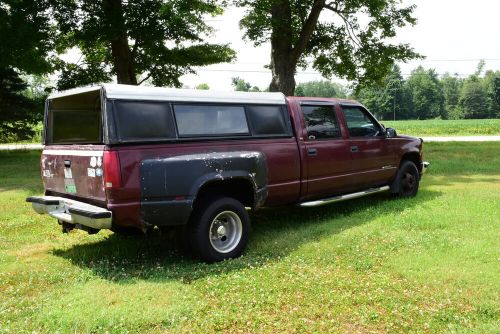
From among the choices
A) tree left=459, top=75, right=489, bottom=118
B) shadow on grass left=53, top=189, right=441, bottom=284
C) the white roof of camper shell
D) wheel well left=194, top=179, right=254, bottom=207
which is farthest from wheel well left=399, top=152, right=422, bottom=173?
tree left=459, top=75, right=489, bottom=118

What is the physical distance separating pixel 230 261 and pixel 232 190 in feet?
3.05

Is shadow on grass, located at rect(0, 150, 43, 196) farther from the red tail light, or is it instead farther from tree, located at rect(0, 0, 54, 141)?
the red tail light

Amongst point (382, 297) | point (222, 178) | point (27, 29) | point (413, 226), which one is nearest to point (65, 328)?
point (222, 178)

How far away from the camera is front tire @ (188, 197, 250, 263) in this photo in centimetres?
504

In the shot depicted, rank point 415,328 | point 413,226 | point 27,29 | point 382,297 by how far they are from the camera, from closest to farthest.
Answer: point 415,328 → point 382,297 → point 413,226 → point 27,29

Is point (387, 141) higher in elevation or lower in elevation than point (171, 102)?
lower

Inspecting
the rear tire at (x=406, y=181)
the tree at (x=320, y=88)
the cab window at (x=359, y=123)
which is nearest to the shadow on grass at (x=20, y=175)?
the cab window at (x=359, y=123)

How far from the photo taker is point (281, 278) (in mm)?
4633

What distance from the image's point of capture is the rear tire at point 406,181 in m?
8.28

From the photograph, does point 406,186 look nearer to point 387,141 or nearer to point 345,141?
point 387,141

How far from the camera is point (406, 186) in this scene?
853cm

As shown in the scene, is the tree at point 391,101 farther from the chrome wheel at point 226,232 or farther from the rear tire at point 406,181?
the chrome wheel at point 226,232

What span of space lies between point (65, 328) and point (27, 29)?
1296cm

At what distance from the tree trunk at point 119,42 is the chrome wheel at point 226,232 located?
36.8 ft
